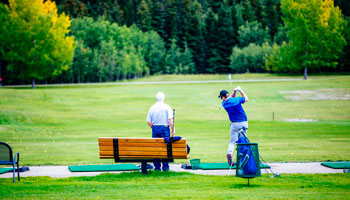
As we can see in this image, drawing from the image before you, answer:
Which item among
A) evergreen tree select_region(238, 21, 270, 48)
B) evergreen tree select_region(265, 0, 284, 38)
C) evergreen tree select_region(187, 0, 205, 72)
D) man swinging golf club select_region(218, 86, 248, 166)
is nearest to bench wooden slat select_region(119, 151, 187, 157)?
man swinging golf club select_region(218, 86, 248, 166)

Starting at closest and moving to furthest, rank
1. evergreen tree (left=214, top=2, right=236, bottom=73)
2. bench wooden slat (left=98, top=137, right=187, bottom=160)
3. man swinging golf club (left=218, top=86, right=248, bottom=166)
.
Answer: bench wooden slat (left=98, top=137, right=187, bottom=160) < man swinging golf club (left=218, top=86, right=248, bottom=166) < evergreen tree (left=214, top=2, right=236, bottom=73)

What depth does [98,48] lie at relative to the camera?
75.5 meters

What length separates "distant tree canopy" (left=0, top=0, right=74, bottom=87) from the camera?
174 ft

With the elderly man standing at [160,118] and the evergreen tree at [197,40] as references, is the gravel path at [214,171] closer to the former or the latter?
the elderly man standing at [160,118]

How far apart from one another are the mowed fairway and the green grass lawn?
3.72 meters

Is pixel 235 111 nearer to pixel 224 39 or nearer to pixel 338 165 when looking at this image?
pixel 338 165

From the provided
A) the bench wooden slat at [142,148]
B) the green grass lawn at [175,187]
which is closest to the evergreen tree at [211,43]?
the bench wooden slat at [142,148]

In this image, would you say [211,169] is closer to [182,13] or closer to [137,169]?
[137,169]

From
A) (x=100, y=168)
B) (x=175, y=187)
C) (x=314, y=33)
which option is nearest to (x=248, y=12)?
(x=314, y=33)

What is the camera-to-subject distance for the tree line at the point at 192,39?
2024 inches

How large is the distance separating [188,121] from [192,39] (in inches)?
2948

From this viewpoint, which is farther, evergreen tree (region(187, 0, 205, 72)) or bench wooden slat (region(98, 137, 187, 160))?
evergreen tree (region(187, 0, 205, 72))

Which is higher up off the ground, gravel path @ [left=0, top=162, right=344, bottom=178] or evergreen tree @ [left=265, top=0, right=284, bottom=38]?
evergreen tree @ [left=265, top=0, right=284, bottom=38]

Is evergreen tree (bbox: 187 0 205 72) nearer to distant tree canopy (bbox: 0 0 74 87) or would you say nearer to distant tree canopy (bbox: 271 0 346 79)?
distant tree canopy (bbox: 271 0 346 79)
